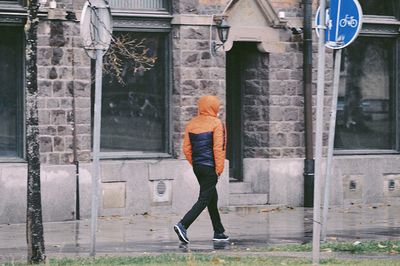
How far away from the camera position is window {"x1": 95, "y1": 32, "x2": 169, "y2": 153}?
71.7ft

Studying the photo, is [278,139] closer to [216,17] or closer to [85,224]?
[216,17]

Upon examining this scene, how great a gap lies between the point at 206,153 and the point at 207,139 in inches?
7.3

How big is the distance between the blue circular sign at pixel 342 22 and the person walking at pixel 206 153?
2.28m

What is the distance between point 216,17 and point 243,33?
78 centimetres

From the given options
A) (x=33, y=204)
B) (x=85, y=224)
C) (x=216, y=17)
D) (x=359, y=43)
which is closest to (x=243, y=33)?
(x=216, y=17)

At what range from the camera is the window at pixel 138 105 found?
71.7 ft

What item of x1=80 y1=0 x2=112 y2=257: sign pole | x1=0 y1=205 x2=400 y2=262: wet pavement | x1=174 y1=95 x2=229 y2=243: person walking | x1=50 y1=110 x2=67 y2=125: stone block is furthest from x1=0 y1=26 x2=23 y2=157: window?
x1=80 y1=0 x2=112 y2=257: sign pole

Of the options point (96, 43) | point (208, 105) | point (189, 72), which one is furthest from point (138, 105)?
point (96, 43)

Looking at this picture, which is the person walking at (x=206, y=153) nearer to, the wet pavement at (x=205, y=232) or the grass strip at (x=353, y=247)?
the wet pavement at (x=205, y=232)

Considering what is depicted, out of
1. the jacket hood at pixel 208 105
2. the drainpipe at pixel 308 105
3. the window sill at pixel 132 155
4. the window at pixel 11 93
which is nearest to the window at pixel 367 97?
the drainpipe at pixel 308 105

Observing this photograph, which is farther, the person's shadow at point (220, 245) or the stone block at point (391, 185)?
the stone block at point (391, 185)

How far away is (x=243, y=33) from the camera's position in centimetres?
2312

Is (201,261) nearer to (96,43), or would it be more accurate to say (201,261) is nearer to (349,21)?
(96,43)

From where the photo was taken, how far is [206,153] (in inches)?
677
